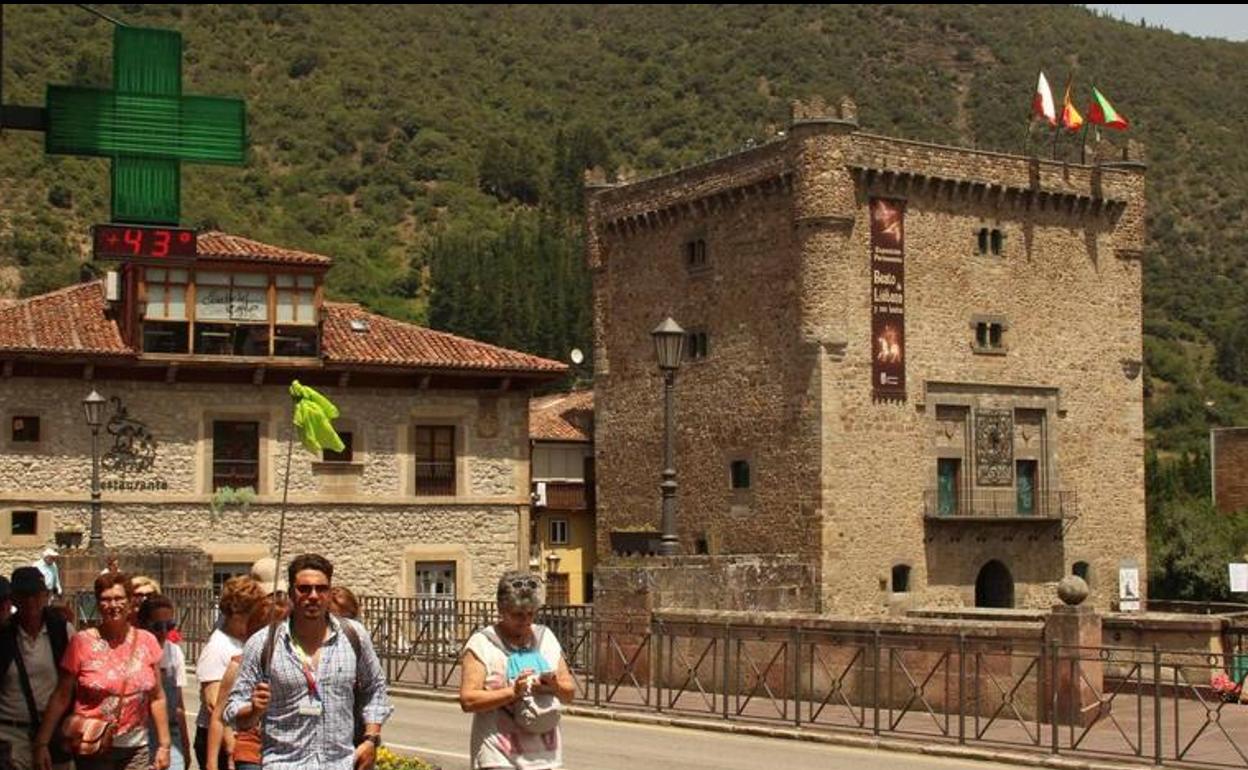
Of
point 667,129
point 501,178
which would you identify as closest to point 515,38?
point 667,129

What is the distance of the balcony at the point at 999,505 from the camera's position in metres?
46.6

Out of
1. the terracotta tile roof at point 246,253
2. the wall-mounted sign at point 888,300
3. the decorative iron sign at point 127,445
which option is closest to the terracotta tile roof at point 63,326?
the decorative iron sign at point 127,445

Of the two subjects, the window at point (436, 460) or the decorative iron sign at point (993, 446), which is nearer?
the window at point (436, 460)

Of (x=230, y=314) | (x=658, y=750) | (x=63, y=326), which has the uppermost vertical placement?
(x=230, y=314)

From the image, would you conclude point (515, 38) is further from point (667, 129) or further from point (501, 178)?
point (501, 178)

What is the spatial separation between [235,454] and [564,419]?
718 inches

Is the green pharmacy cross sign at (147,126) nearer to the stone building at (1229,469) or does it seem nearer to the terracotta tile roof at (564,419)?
the terracotta tile roof at (564,419)

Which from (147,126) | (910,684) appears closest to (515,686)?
(147,126)

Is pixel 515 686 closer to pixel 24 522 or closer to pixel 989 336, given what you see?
pixel 24 522

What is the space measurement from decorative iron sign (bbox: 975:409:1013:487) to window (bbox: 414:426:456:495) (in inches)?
564

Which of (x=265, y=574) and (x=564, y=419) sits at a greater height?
(x=564, y=419)

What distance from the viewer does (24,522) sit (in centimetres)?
3709

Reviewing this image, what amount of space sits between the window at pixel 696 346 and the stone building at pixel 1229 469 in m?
25.1

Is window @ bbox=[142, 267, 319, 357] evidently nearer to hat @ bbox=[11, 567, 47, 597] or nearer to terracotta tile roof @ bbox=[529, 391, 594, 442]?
terracotta tile roof @ bbox=[529, 391, 594, 442]
